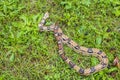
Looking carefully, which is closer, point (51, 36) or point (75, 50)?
point (75, 50)

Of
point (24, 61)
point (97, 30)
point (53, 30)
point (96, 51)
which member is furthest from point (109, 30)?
point (24, 61)

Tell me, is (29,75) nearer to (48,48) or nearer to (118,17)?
(48,48)

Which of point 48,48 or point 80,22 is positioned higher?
point 80,22

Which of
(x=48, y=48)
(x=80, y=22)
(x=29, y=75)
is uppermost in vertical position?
(x=80, y=22)

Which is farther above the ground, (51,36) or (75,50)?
(51,36)
